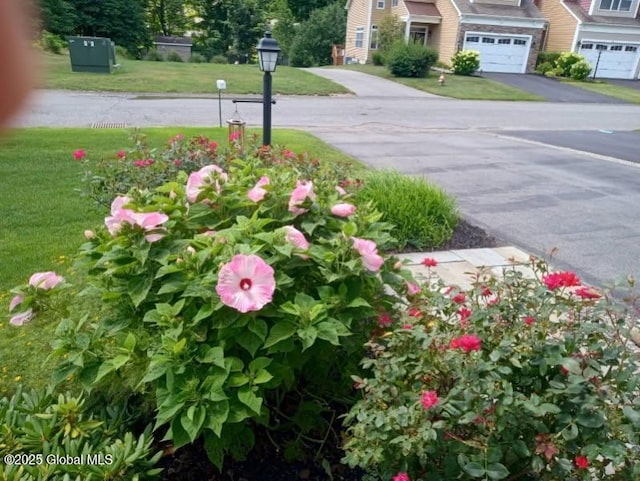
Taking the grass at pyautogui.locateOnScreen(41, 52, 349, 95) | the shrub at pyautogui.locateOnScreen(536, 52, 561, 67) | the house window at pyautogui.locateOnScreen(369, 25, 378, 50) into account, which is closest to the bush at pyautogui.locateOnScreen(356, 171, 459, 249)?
the grass at pyautogui.locateOnScreen(41, 52, 349, 95)

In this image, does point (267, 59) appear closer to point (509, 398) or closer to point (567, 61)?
point (509, 398)

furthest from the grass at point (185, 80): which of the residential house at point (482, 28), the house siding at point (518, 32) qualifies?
the house siding at point (518, 32)

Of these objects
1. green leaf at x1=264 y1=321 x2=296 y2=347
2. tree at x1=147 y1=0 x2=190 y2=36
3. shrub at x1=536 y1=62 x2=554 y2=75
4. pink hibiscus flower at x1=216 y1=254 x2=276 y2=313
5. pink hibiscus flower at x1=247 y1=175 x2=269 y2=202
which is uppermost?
tree at x1=147 y1=0 x2=190 y2=36

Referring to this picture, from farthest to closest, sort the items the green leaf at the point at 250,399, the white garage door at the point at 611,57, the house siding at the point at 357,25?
1. the house siding at the point at 357,25
2. the white garage door at the point at 611,57
3. the green leaf at the point at 250,399

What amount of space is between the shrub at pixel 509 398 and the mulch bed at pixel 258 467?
1.43ft

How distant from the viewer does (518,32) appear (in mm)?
27297

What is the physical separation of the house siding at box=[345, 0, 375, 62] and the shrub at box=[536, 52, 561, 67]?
990cm

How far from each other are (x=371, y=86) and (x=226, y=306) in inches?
799

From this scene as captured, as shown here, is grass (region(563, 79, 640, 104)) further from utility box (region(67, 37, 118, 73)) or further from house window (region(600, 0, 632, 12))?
utility box (region(67, 37, 118, 73))

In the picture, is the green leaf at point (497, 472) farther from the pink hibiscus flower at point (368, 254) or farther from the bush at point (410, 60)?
the bush at point (410, 60)

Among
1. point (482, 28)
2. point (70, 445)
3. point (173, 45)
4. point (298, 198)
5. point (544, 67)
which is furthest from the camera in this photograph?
point (173, 45)

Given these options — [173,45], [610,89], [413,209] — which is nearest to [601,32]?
[610,89]

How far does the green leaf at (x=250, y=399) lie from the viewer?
5.28 ft

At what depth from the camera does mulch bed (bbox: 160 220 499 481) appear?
2078mm
